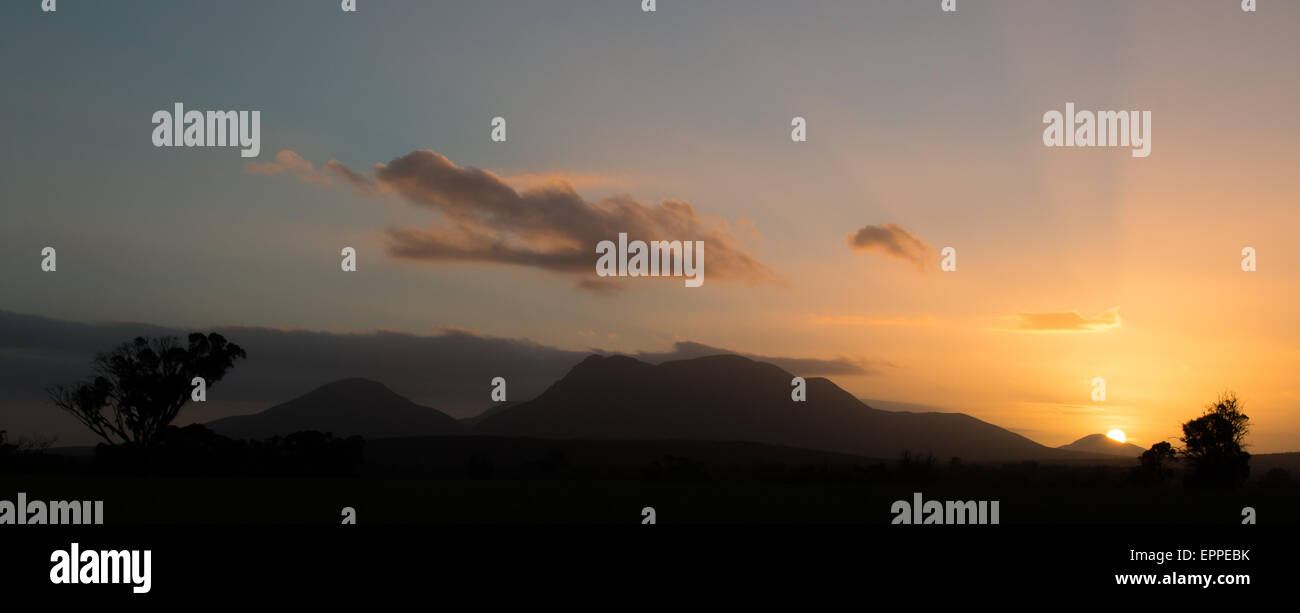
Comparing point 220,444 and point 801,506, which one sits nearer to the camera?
point 801,506

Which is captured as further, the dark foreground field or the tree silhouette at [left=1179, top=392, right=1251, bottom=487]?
the tree silhouette at [left=1179, top=392, right=1251, bottom=487]

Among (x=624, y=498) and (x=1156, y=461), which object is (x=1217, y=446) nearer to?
(x=1156, y=461)

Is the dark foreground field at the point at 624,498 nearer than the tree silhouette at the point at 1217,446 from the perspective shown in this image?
Yes

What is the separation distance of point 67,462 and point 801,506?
188 feet

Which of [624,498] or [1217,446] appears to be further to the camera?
[1217,446]

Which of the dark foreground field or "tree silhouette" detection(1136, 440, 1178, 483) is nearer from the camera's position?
the dark foreground field

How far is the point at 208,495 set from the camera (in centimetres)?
3828

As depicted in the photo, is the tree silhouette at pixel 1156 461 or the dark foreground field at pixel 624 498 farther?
the tree silhouette at pixel 1156 461

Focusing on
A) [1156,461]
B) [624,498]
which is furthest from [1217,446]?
[624,498]

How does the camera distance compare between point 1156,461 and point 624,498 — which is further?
point 1156,461
